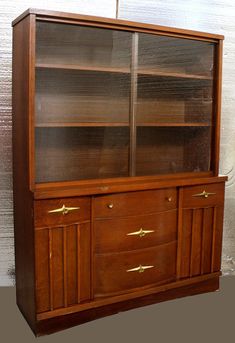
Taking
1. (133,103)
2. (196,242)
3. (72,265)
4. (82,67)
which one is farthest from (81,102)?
(196,242)

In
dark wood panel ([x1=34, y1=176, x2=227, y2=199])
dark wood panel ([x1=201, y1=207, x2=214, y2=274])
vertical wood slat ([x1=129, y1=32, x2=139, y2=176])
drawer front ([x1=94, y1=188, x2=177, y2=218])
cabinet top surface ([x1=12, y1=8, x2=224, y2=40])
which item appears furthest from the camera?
dark wood panel ([x1=201, y1=207, x2=214, y2=274])

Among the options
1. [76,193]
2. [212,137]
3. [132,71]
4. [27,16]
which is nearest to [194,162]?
[212,137]

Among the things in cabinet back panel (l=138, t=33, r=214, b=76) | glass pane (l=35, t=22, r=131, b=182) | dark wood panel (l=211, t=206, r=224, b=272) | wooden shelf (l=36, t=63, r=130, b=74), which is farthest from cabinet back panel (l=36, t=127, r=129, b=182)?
dark wood panel (l=211, t=206, r=224, b=272)

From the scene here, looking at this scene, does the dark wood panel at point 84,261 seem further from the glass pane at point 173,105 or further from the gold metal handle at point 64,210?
the glass pane at point 173,105

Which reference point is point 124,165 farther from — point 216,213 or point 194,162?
point 216,213

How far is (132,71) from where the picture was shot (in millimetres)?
2625

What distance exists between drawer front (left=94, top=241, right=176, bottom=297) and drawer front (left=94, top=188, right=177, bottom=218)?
0.24m

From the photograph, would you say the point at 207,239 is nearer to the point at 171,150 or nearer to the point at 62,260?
the point at 171,150

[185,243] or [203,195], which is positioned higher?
[203,195]

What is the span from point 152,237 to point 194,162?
0.60 m

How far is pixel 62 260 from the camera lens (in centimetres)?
241

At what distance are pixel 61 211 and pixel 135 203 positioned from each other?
18.3 inches

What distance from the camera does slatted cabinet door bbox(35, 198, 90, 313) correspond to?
235 centimetres

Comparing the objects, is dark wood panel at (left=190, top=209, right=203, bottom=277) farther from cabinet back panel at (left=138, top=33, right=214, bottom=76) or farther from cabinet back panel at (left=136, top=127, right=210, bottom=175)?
cabinet back panel at (left=138, top=33, right=214, bottom=76)
